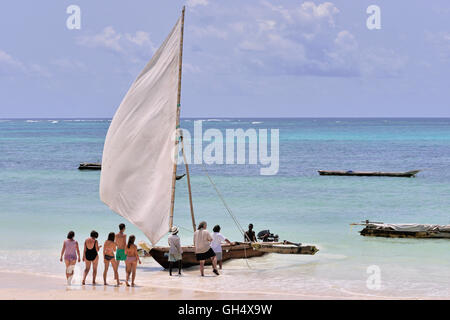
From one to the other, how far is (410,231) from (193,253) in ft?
33.7

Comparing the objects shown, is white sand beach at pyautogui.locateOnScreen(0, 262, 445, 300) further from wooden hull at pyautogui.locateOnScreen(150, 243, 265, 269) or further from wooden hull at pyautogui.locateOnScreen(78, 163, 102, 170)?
wooden hull at pyautogui.locateOnScreen(78, 163, 102, 170)

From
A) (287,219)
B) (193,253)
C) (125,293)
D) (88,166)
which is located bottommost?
(125,293)

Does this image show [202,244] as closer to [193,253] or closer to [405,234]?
[193,253]

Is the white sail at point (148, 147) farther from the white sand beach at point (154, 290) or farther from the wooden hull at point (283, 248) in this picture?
the wooden hull at point (283, 248)

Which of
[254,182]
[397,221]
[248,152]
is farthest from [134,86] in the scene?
[248,152]

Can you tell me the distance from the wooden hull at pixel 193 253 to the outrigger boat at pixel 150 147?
90mm

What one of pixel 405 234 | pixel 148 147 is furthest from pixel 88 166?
pixel 148 147

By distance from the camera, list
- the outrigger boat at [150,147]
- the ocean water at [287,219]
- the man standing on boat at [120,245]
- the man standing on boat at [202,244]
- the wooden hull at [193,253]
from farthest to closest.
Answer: the wooden hull at [193,253] → the ocean water at [287,219] → the outrigger boat at [150,147] → the man standing on boat at [202,244] → the man standing on boat at [120,245]

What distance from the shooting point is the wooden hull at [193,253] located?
19.0 metres

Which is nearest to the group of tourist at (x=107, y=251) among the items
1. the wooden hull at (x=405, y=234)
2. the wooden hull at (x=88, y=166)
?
the wooden hull at (x=405, y=234)

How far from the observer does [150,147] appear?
18547mm

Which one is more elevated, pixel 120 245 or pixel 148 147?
pixel 148 147

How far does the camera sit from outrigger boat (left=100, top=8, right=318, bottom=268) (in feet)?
60.2
